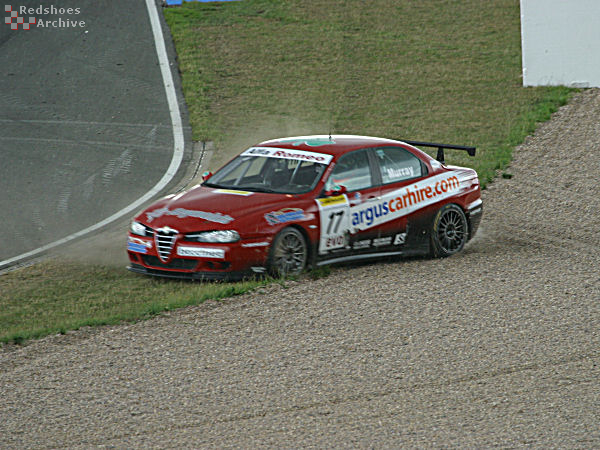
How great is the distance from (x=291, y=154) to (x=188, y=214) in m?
1.65

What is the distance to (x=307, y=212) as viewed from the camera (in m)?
10.0

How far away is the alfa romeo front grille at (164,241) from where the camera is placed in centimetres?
966

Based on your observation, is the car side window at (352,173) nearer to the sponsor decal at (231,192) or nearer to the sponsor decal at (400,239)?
the sponsor decal at (400,239)

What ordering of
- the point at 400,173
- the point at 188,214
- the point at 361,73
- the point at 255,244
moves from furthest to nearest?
the point at 361,73, the point at 400,173, the point at 188,214, the point at 255,244

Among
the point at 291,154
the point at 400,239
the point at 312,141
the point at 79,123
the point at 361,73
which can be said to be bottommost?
the point at 400,239

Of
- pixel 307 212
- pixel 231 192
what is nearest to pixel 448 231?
pixel 307 212

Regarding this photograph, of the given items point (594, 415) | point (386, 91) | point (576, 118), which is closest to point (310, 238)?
point (594, 415)

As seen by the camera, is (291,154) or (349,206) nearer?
(349,206)

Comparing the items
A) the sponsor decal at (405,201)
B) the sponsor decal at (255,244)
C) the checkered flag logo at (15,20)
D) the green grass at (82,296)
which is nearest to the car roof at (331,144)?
the sponsor decal at (405,201)

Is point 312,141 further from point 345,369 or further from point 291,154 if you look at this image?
point 345,369

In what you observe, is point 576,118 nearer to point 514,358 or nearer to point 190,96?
point 190,96

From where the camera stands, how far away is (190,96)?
22.8 m

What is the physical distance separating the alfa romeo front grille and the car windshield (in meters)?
1.21

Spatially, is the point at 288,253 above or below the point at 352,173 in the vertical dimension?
below
